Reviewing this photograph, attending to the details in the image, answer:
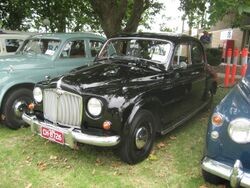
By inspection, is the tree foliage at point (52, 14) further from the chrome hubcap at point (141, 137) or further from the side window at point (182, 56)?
the chrome hubcap at point (141, 137)

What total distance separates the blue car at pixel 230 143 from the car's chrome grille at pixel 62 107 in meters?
1.74

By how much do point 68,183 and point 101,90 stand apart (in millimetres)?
1262

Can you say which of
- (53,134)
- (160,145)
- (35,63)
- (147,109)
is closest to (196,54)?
(160,145)

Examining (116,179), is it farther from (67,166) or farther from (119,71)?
(119,71)

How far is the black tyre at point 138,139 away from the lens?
13.8ft

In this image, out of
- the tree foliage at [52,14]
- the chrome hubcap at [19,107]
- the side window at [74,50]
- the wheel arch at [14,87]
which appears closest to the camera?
the wheel arch at [14,87]

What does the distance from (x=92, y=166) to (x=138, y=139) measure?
2.47 feet

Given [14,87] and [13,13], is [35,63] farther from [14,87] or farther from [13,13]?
[13,13]

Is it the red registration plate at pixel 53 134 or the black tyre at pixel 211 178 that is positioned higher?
the red registration plate at pixel 53 134

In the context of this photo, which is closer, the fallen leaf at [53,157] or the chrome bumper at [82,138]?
the chrome bumper at [82,138]

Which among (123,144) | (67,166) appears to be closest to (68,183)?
(67,166)

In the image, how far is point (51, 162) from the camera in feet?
15.0

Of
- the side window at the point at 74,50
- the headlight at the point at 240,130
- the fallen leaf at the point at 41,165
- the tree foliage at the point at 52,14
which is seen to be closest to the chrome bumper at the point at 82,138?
the fallen leaf at the point at 41,165

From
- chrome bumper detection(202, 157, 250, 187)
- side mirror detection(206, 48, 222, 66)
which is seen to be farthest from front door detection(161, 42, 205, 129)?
side mirror detection(206, 48, 222, 66)
